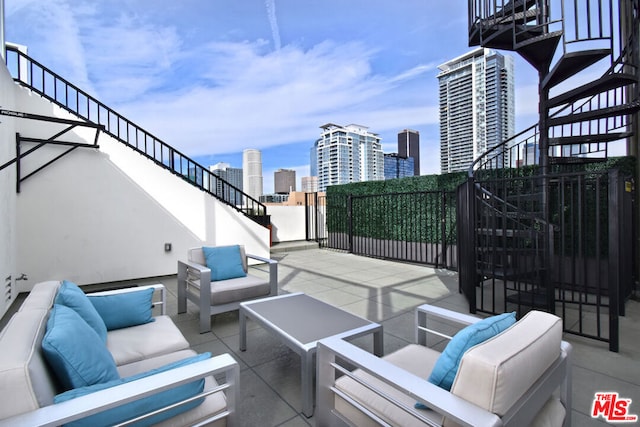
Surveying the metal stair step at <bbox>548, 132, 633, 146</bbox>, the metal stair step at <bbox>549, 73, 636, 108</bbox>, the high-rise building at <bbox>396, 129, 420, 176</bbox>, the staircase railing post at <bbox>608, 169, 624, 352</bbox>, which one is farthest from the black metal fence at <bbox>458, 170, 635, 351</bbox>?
the high-rise building at <bbox>396, 129, 420, 176</bbox>

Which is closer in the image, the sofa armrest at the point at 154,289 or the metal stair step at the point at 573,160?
the sofa armrest at the point at 154,289

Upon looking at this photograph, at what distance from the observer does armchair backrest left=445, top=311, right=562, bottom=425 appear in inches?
37.1

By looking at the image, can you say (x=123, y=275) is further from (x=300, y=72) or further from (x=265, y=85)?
(x=300, y=72)

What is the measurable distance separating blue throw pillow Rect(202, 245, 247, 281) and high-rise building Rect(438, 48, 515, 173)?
594cm

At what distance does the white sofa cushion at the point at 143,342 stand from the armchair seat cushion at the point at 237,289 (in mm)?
923

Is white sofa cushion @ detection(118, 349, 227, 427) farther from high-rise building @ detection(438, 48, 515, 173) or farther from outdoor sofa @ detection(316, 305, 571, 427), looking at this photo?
high-rise building @ detection(438, 48, 515, 173)

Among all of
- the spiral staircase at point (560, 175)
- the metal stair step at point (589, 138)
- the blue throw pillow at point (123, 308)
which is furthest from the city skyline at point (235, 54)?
the blue throw pillow at point (123, 308)

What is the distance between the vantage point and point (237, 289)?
3287 millimetres

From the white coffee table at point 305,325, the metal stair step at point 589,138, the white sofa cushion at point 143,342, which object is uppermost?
the metal stair step at point 589,138

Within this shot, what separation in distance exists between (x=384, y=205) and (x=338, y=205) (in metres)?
1.77

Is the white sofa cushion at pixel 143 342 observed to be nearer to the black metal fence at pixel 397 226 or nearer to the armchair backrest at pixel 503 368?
the armchair backrest at pixel 503 368

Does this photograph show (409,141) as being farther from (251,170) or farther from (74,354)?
(74,354)

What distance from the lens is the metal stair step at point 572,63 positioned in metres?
3.57

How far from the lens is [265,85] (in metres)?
9.35
